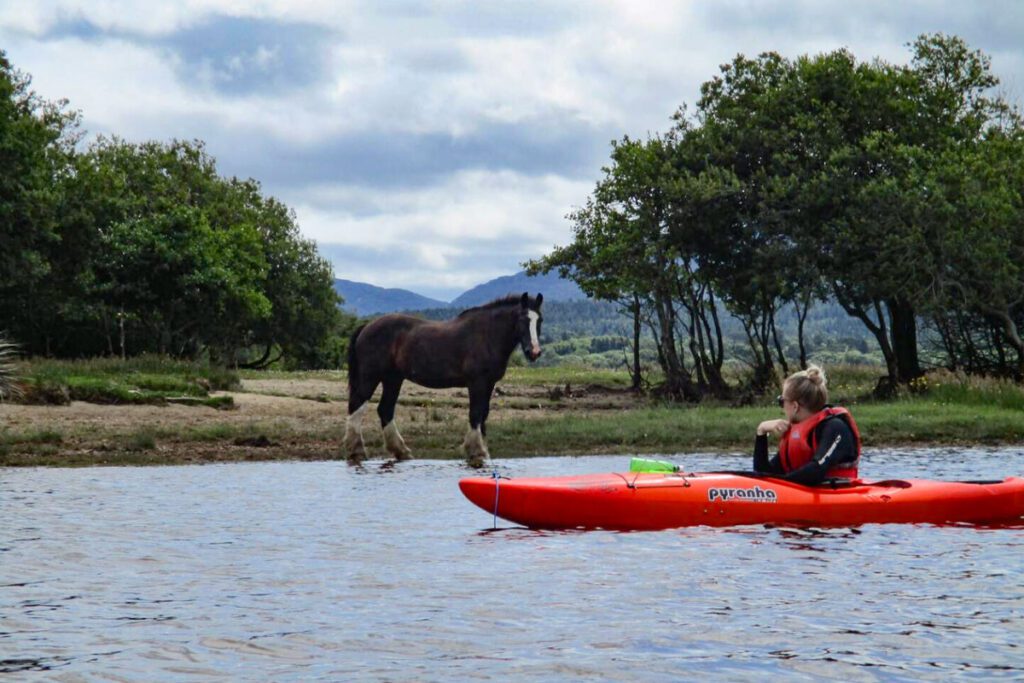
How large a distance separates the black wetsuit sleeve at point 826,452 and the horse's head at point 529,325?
6668mm

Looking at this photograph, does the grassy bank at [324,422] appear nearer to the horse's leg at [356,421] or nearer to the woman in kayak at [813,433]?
the horse's leg at [356,421]

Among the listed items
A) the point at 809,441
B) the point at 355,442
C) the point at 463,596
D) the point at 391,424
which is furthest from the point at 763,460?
the point at 355,442

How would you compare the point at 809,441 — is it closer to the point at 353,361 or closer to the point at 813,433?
the point at 813,433

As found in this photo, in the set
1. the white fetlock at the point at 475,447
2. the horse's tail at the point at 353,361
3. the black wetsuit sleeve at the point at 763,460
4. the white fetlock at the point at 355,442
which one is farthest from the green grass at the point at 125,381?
the black wetsuit sleeve at the point at 763,460

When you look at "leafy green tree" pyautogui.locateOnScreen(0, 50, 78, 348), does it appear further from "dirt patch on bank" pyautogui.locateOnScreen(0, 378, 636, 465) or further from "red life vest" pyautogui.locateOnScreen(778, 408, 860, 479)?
"red life vest" pyautogui.locateOnScreen(778, 408, 860, 479)

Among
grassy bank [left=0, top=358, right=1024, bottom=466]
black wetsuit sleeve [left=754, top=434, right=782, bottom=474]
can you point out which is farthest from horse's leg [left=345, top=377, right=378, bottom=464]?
black wetsuit sleeve [left=754, top=434, right=782, bottom=474]

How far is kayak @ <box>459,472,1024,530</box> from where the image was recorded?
39.3 ft

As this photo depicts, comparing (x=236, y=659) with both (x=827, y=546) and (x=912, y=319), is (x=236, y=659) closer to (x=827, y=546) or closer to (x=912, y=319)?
(x=827, y=546)

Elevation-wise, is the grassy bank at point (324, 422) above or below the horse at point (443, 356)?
below

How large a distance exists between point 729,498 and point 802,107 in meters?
24.7

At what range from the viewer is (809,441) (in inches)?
500

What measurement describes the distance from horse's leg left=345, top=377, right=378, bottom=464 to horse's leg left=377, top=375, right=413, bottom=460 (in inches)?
11.5

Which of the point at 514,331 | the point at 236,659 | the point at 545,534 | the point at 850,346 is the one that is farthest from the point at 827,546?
the point at 850,346

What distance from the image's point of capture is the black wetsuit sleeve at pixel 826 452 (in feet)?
40.9
